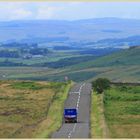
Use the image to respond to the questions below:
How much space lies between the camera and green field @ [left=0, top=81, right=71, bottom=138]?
179 feet

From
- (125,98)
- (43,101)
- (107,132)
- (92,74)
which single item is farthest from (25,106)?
(92,74)

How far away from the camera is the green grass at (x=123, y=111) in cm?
5376

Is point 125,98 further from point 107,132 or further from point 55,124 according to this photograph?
point 107,132

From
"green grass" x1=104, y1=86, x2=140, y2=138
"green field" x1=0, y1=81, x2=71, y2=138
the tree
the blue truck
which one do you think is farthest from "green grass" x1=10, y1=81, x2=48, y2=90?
the blue truck

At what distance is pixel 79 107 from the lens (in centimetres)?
7131

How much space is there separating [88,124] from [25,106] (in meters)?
18.1

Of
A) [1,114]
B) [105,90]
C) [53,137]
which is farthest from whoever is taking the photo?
[105,90]

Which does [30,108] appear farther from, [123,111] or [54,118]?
[123,111]

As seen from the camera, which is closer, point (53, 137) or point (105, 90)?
point (53, 137)

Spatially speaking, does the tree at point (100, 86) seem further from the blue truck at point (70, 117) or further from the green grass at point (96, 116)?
the blue truck at point (70, 117)

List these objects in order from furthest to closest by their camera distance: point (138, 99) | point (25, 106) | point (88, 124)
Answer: point (138, 99) → point (25, 106) → point (88, 124)

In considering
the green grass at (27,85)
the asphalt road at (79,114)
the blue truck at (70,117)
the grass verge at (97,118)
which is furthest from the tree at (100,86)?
the blue truck at (70,117)

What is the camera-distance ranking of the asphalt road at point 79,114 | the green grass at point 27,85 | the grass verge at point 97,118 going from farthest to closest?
the green grass at point 27,85
the grass verge at point 97,118
the asphalt road at point 79,114

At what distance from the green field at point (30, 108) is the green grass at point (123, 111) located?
5.86 meters
